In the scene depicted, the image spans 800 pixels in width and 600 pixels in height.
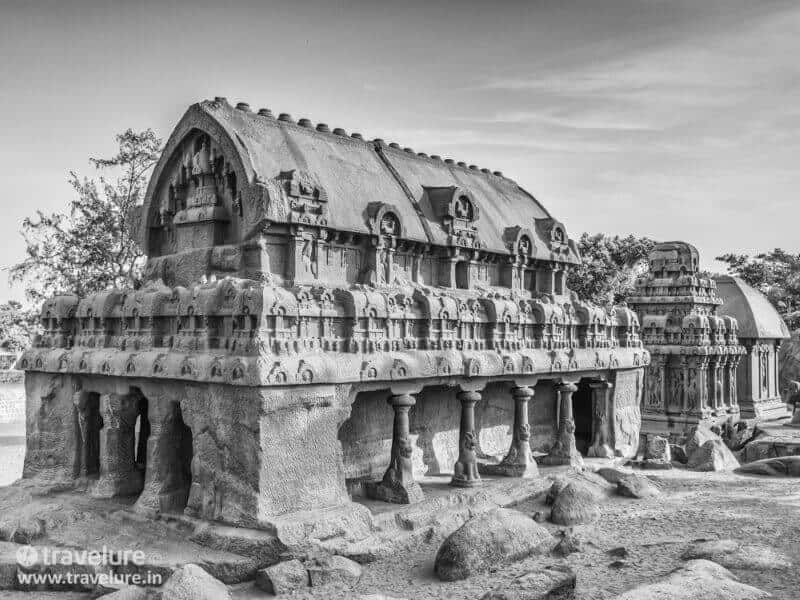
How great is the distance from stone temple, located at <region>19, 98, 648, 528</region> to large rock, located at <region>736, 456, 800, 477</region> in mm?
4488

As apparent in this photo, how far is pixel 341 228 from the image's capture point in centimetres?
1145

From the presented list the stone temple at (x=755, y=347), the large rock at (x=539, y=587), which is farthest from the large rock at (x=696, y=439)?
the stone temple at (x=755, y=347)

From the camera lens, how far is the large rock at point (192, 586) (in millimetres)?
7723

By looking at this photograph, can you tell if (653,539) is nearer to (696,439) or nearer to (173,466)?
(173,466)

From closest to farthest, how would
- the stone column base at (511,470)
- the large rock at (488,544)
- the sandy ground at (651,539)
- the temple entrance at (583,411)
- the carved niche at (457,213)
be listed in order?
the sandy ground at (651,539), the large rock at (488,544), the stone column base at (511,470), the carved niche at (457,213), the temple entrance at (583,411)

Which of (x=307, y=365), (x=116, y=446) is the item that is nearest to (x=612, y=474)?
(x=307, y=365)

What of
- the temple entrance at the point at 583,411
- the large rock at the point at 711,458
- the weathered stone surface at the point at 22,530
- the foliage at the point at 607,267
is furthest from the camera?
the foliage at the point at 607,267

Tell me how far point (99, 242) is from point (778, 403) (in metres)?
27.2

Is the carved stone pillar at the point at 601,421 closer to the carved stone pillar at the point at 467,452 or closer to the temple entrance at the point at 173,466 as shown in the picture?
the carved stone pillar at the point at 467,452

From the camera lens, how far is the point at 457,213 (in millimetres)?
13609

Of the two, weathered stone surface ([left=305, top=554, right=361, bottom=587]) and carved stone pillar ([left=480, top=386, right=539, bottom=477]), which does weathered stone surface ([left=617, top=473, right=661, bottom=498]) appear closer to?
carved stone pillar ([left=480, top=386, right=539, bottom=477])

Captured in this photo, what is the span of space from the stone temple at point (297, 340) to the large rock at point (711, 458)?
390 cm

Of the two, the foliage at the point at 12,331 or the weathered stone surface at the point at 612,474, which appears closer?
the weathered stone surface at the point at 612,474

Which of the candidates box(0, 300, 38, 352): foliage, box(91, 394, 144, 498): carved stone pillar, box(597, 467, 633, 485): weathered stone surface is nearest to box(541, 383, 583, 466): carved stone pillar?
box(597, 467, 633, 485): weathered stone surface
